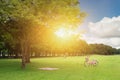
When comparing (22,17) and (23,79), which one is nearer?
(23,79)

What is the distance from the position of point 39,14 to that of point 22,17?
3.19 metres

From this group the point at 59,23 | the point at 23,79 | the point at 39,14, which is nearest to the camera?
the point at 23,79

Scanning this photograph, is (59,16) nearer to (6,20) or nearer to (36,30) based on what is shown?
(36,30)

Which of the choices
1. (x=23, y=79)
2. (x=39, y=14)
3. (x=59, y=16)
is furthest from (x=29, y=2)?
(x=23, y=79)

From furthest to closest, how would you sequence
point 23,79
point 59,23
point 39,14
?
point 59,23
point 39,14
point 23,79

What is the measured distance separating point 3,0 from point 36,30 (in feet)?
21.5

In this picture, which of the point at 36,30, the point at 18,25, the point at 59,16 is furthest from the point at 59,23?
the point at 18,25

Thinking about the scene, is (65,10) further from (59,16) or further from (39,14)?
(39,14)

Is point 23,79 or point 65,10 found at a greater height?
point 65,10

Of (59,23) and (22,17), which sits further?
(59,23)

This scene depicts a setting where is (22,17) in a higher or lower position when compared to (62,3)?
lower

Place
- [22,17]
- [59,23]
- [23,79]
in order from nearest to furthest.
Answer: [23,79], [22,17], [59,23]

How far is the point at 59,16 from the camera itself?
40.3 meters

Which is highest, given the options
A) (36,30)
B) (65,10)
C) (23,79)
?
(65,10)
